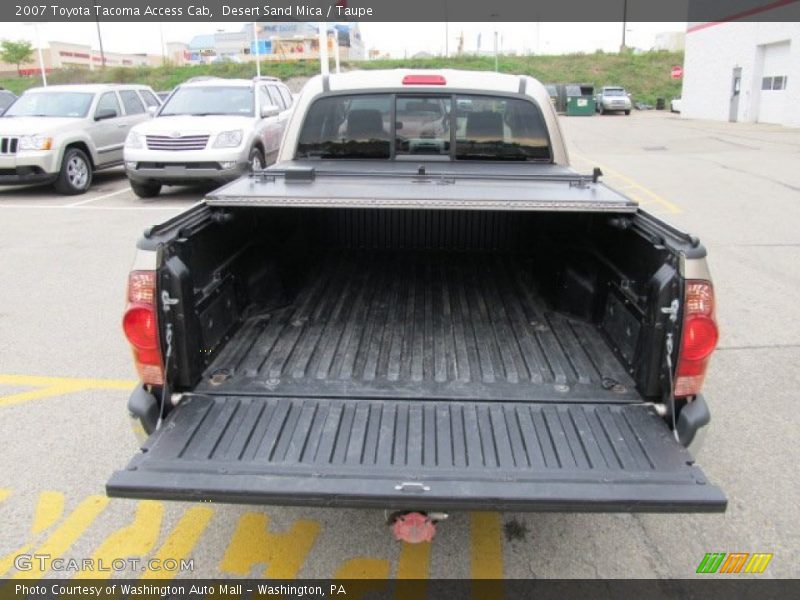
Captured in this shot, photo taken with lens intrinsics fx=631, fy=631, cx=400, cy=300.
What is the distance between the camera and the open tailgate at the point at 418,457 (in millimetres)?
2092

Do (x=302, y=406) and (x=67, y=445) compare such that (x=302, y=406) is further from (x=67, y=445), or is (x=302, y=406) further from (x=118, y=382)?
(x=118, y=382)

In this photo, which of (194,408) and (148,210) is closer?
(194,408)

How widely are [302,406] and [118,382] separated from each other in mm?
2276

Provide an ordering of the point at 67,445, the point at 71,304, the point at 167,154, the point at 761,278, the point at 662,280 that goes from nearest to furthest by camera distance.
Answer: the point at 662,280
the point at 67,445
the point at 71,304
the point at 761,278
the point at 167,154

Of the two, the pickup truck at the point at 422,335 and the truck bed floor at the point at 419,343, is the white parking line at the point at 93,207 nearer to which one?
the pickup truck at the point at 422,335

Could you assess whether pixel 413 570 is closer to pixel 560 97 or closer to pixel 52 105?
pixel 52 105

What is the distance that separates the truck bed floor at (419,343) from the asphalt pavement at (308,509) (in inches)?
25.6

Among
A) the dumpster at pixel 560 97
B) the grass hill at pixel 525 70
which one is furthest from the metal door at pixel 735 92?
the grass hill at pixel 525 70

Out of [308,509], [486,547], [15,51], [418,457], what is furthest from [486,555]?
[15,51]

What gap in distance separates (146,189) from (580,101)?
109 ft

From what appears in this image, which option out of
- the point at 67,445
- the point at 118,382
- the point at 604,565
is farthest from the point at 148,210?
the point at 604,565

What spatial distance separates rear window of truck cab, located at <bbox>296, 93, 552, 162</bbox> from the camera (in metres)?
4.63

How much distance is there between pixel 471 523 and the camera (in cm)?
298

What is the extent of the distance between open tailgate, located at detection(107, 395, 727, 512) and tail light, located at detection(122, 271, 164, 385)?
0.23m
